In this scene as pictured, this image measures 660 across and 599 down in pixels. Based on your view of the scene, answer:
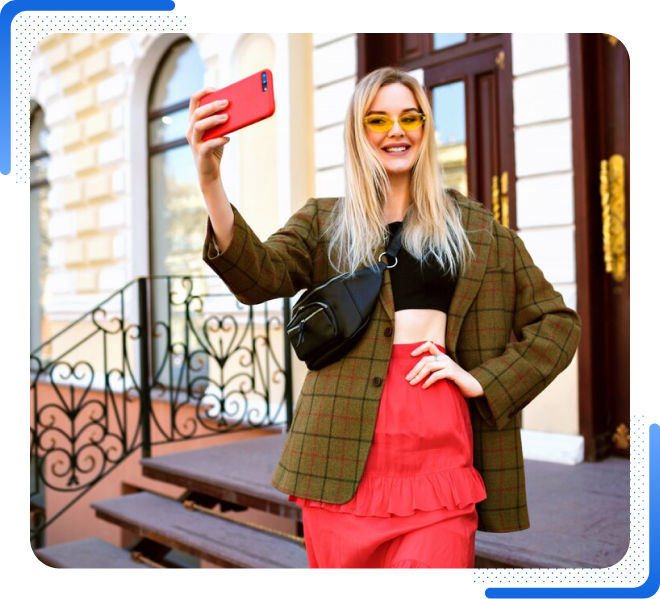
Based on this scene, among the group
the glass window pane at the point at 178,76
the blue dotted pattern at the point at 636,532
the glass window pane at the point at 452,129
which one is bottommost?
the blue dotted pattern at the point at 636,532

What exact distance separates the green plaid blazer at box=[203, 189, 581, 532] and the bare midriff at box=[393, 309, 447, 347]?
3 centimetres

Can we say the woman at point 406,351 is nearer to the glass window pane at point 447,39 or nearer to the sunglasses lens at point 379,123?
the sunglasses lens at point 379,123

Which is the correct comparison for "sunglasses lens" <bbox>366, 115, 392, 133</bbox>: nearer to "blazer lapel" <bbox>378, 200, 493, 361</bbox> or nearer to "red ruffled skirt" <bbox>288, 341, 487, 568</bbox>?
"blazer lapel" <bbox>378, 200, 493, 361</bbox>

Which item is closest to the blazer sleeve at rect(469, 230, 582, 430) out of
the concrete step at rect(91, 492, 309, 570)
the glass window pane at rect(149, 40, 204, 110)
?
the concrete step at rect(91, 492, 309, 570)

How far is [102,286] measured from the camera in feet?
26.9

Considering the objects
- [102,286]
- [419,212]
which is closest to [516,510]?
[419,212]

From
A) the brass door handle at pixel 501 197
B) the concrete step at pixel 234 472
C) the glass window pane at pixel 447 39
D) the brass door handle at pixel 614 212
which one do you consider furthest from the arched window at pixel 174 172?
the brass door handle at pixel 614 212

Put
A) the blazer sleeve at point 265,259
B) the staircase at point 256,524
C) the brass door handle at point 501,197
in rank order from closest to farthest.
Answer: the blazer sleeve at point 265,259 < the staircase at point 256,524 < the brass door handle at point 501,197

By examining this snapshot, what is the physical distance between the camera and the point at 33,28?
1.67 meters

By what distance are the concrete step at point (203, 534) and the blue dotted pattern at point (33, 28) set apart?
91.4 inches

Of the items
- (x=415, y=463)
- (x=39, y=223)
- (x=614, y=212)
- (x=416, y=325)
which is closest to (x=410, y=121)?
(x=416, y=325)

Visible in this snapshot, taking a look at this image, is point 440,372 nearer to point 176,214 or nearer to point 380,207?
point 380,207

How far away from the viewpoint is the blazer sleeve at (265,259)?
1687 mm

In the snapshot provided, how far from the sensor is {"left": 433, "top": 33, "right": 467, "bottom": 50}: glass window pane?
5.04 m
